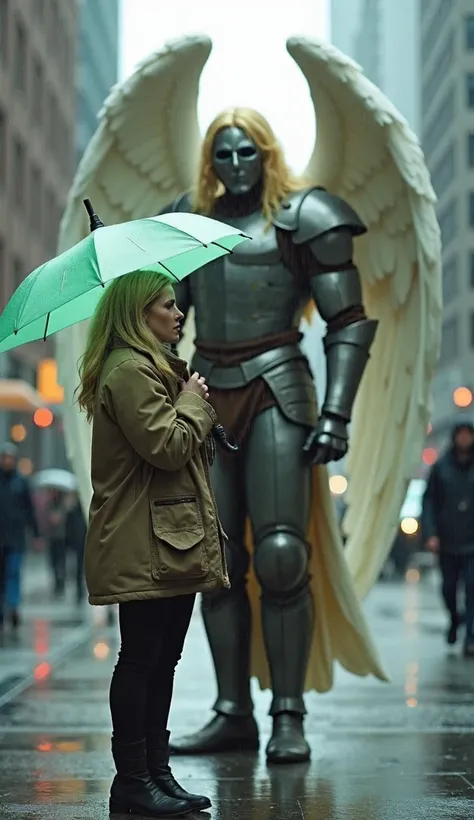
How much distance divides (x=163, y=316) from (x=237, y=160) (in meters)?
1.56

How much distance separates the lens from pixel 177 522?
4.48m

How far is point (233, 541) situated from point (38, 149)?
35.5 meters

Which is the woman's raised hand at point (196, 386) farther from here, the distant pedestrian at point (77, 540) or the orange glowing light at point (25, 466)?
the orange glowing light at point (25, 466)

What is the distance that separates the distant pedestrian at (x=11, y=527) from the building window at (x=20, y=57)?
80.6ft

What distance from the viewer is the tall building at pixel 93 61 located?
220 ft

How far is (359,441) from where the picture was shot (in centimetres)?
710

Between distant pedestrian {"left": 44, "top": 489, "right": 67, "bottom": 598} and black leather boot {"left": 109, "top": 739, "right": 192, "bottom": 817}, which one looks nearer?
black leather boot {"left": 109, "top": 739, "right": 192, "bottom": 817}

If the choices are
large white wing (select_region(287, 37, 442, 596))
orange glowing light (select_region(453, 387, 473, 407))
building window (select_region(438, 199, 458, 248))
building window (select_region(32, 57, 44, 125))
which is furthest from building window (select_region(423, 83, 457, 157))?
large white wing (select_region(287, 37, 442, 596))

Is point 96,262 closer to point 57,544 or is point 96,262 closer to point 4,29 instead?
point 57,544

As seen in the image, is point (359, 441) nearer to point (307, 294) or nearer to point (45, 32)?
point (307, 294)

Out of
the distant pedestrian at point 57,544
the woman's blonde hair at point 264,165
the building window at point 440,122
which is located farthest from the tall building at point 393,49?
the woman's blonde hair at point 264,165

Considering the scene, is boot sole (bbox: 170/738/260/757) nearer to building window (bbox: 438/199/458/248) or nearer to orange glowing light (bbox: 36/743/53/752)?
orange glowing light (bbox: 36/743/53/752)

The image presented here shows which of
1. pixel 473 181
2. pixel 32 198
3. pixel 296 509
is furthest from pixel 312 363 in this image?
pixel 473 181

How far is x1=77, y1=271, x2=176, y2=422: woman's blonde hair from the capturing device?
15.2 feet
